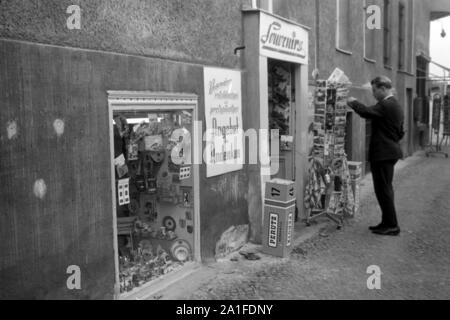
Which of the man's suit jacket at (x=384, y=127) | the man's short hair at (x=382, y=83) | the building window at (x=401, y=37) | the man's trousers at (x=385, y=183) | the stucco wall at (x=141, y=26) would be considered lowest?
the man's trousers at (x=385, y=183)

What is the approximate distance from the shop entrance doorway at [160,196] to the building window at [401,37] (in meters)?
13.3

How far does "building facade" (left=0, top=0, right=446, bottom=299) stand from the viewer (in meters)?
3.15

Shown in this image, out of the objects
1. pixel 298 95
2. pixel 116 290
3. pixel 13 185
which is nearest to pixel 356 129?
pixel 298 95

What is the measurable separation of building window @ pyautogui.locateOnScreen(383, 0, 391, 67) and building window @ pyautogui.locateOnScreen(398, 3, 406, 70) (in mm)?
1700

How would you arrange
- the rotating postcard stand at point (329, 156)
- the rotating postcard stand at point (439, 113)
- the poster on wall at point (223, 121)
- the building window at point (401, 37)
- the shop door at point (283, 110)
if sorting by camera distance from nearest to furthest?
the poster on wall at point (223, 121)
the rotating postcard stand at point (329, 156)
the shop door at point (283, 110)
the building window at point (401, 37)
the rotating postcard stand at point (439, 113)

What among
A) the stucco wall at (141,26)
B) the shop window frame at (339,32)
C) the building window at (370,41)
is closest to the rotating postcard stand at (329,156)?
the stucco wall at (141,26)

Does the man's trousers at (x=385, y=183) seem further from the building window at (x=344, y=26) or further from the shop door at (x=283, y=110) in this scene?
the building window at (x=344, y=26)

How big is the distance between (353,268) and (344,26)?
6.63m

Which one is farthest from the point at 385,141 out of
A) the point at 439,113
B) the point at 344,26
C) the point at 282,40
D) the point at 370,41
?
the point at 439,113

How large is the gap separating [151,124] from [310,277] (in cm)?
220

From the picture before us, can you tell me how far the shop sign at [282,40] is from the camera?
6231 mm

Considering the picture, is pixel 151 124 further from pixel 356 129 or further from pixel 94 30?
pixel 356 129

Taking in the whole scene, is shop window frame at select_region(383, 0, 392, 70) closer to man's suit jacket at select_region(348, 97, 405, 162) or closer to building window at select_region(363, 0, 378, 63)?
building window at select_region(363, 0, 378, 63)

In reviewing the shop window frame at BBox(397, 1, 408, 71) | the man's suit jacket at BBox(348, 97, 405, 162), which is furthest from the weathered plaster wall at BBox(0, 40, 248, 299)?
the shop window frame at BBox(397, 1, 408, 71)
